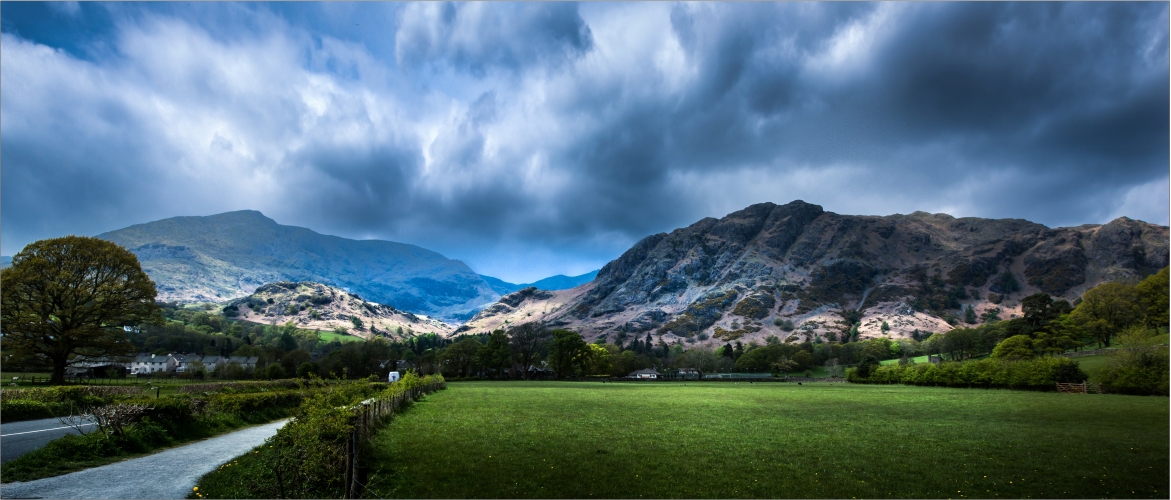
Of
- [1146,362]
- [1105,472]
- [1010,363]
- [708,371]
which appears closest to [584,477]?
[1105,472]

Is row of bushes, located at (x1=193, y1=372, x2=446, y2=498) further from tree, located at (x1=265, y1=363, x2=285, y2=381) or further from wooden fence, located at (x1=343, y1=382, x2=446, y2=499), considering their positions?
tree, located at (x1=265, y1=363, x2=285, y2=381)

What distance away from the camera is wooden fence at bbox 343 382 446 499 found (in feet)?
35.8

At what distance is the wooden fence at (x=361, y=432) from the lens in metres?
10.9

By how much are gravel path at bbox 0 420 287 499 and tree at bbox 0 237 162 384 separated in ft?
137

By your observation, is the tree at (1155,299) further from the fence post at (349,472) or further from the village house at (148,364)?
the village house at (148,364)

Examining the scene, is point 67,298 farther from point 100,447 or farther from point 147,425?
point 100,447

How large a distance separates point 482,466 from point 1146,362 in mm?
62959

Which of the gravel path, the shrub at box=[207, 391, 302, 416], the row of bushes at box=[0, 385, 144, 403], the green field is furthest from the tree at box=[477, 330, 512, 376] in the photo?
the gravel path

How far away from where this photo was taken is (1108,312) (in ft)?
311

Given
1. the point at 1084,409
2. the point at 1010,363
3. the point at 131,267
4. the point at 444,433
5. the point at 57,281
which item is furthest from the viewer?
the point at 1010,363

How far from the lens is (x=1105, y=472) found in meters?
14.4

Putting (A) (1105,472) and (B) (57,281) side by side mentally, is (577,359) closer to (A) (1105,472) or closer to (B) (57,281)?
(B) (57,281)

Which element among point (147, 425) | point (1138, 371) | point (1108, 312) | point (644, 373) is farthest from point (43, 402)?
point (1108, 312)

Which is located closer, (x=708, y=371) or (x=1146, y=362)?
(x=1146, y=362)
